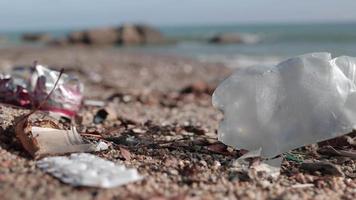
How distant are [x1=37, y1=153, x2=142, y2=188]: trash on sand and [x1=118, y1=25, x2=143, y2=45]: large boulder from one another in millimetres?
28328

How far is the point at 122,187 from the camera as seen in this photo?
6.33 feet

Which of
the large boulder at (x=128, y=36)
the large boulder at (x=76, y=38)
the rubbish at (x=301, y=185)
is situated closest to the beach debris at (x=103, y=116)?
the rubbish at (x=301, y=185)

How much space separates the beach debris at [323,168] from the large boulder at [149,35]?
29227mm

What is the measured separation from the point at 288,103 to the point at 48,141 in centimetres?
130

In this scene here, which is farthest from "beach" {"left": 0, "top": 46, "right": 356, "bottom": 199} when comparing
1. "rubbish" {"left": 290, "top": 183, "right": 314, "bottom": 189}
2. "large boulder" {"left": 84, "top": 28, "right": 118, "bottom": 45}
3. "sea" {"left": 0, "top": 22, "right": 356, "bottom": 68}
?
"large boulder" {"left": 84, "top": 28, "right": 118, "bottom": 45}

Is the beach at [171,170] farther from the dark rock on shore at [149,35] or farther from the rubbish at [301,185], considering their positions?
the dark rock on shore at [149,35]

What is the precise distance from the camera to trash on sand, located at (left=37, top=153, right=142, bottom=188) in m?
1.90

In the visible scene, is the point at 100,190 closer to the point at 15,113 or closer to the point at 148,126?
the point at 15,113

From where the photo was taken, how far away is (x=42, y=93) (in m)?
3.63

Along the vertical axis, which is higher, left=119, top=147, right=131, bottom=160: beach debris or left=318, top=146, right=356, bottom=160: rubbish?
left=119, top=147, right=131, bottom=160: beach debris

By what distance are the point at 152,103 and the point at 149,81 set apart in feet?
10.9

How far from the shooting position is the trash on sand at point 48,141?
235 cm

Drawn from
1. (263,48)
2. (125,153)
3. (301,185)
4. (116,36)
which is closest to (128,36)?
(116,36)

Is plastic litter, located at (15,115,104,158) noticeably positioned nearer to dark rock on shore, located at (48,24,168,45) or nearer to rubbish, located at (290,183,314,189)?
rubbish, located at (290,183,314,189)
